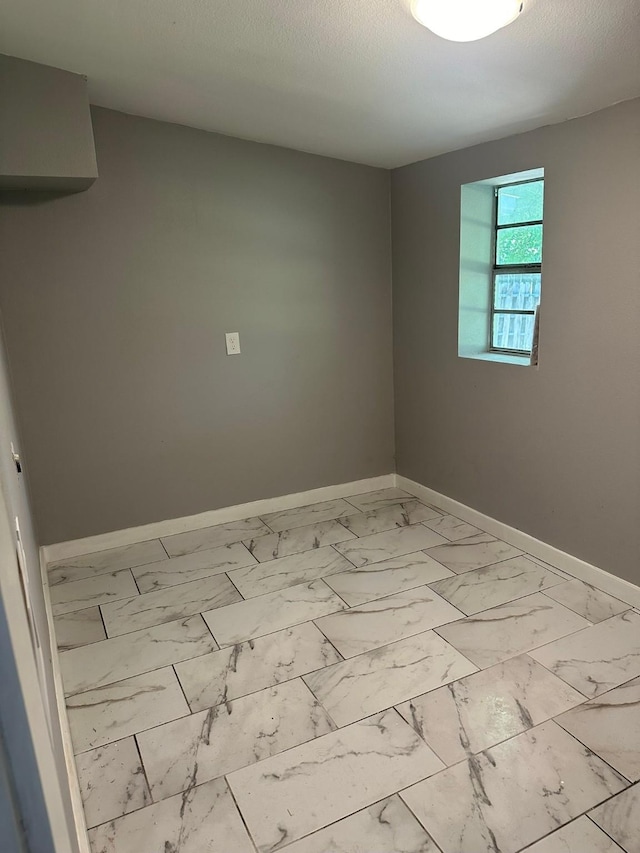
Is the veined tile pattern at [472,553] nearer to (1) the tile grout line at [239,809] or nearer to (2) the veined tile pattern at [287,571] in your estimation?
(2) the veined tile pattern at [287,571]

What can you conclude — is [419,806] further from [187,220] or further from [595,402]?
[187,220]

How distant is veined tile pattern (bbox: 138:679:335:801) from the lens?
1716mm

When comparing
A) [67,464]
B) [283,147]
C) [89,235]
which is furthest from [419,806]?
[283,147]

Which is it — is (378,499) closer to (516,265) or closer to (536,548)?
(536,548)

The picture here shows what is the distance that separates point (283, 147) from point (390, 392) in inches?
63.9

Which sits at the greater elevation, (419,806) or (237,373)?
(237,373)

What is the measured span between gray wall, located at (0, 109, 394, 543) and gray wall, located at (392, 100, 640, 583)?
0.42 metres

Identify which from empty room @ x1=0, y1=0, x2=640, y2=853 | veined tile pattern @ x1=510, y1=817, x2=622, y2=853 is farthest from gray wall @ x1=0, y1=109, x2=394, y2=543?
veined tile pattern @ x1=510, y1=817, x2=622, y2=853

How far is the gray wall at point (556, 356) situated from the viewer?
234cm

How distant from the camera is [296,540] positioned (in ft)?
10.5

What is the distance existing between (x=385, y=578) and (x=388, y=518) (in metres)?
0.74

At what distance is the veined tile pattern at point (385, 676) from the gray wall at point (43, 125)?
2199 millimetres

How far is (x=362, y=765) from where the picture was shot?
1718mm

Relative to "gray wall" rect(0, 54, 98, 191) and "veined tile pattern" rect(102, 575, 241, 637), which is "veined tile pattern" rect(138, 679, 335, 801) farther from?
"gray wall" rect(0, 54, 98, 191)
